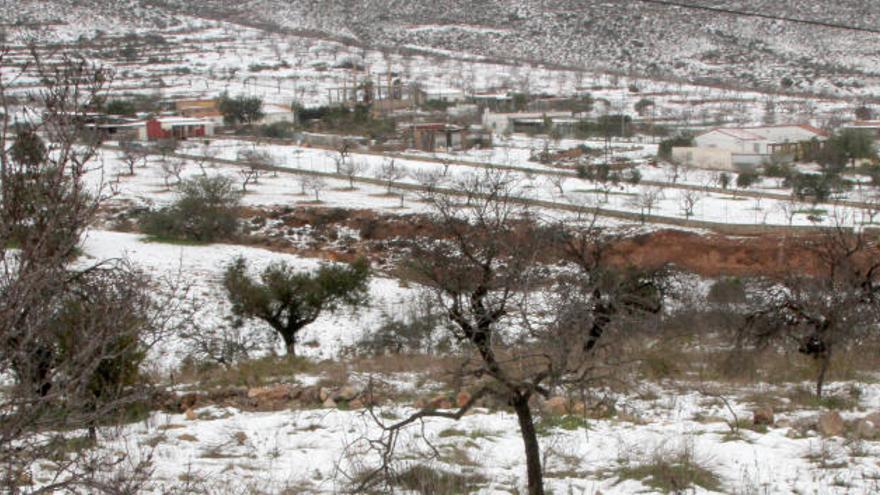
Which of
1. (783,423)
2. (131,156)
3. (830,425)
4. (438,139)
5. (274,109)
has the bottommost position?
(438,139)

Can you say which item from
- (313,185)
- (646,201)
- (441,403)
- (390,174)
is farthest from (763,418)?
(390,174)

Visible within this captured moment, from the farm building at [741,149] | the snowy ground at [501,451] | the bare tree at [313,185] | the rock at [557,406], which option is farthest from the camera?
the farm building at [741,149]

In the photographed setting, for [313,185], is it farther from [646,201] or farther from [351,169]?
[646,201]

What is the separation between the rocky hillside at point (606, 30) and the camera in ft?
248

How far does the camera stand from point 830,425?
678cm

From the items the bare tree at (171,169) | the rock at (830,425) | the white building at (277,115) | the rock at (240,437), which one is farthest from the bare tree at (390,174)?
the rock at (830,425)

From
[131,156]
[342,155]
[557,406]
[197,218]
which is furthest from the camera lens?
[342,155]

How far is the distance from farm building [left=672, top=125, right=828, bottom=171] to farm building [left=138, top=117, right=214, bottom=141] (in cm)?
2260

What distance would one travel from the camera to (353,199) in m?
33.8

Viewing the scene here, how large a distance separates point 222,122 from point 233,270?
37940mm

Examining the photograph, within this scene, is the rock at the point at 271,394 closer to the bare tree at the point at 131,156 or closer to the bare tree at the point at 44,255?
the bare tree at the point at 44,255

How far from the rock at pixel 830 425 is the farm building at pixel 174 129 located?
41125 mm

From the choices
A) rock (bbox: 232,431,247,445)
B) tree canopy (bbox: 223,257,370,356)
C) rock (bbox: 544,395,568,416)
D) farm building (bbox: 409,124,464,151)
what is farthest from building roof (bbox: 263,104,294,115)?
rock (bbox: 232,431,247,445)

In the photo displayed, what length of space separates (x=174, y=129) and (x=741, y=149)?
83.7 feet
